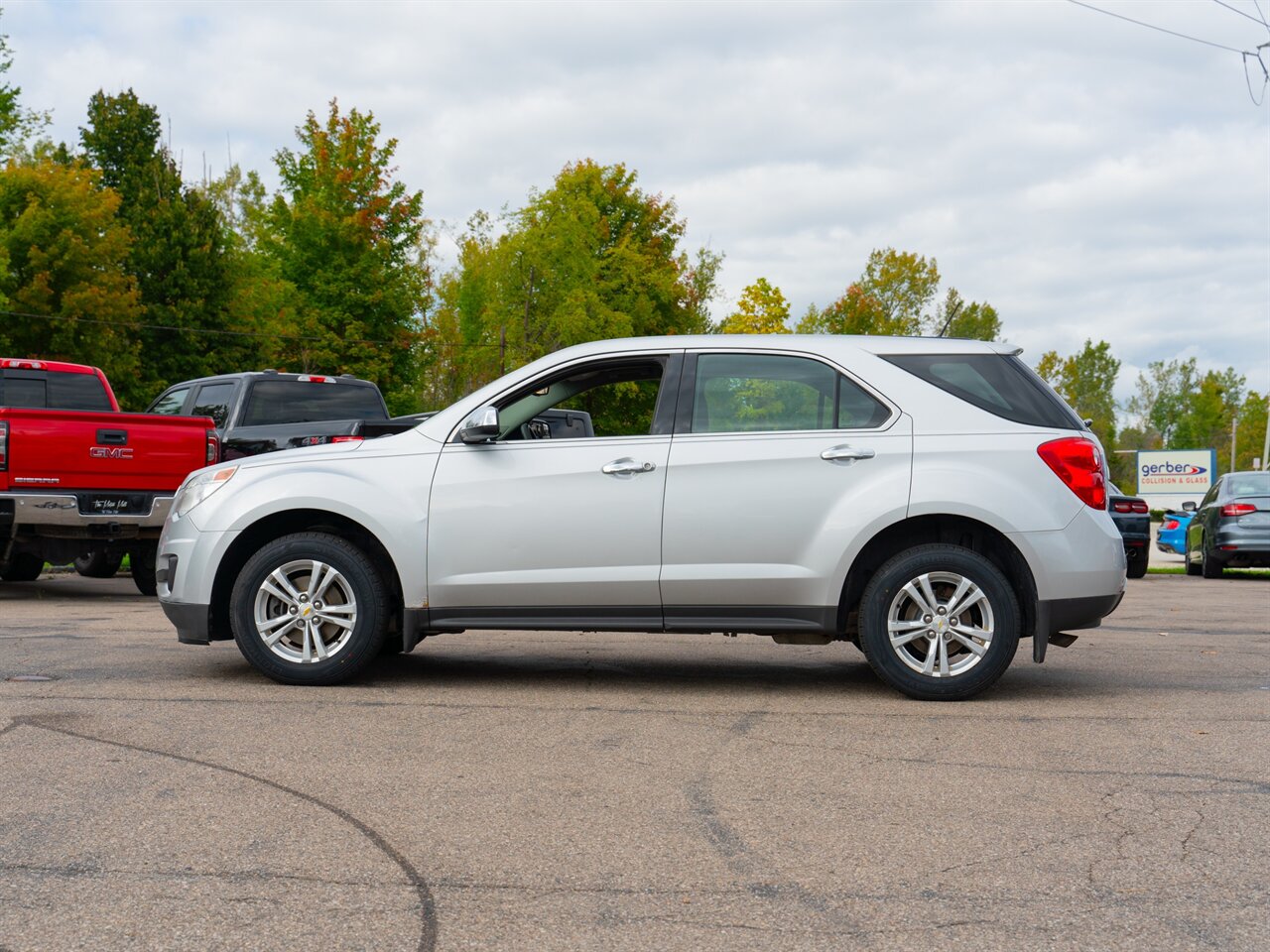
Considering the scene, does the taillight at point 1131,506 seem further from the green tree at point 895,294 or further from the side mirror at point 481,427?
the green tree at point 895,294

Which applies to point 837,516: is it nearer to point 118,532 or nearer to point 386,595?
point 386,595

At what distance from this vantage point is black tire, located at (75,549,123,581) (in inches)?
620

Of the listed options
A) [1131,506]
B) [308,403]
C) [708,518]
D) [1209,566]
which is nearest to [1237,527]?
[1209,566]

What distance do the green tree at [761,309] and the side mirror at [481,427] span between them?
1498 inches

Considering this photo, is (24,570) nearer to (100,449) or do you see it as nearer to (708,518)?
(100,449)

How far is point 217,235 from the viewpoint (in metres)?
50.0

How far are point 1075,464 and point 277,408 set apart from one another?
33.7 ft

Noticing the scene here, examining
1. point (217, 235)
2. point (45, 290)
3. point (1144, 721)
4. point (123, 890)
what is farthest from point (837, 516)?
point (217, 235)

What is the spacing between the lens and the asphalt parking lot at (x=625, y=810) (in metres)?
3.58

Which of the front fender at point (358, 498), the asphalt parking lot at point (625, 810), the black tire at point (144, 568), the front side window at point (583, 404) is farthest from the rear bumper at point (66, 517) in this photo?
the front side window at point (583, 404)

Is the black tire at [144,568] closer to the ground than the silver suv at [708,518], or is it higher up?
closer to the ground

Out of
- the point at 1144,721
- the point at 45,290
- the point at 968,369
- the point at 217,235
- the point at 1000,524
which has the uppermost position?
the point at 217,235

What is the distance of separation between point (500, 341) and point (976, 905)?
4642cm

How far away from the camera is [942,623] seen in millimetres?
6875
